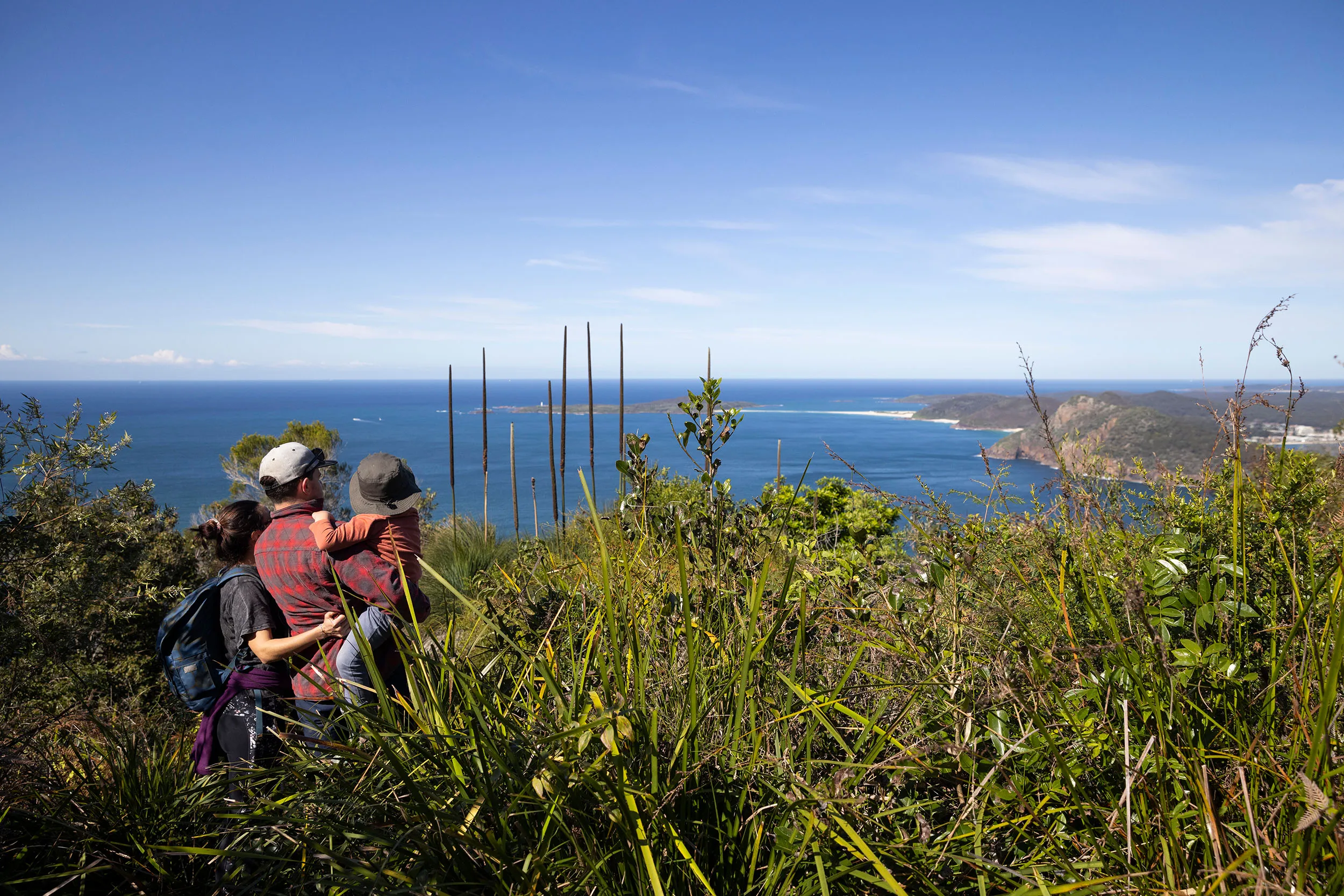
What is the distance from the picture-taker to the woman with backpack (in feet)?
7.09

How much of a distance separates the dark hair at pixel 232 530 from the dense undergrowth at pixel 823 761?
684mm

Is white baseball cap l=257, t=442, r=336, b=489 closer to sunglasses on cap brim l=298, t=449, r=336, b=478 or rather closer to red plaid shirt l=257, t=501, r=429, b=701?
sunglasses on cap brim l=298, t=449, r=336, b=478

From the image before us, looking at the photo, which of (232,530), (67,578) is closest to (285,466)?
(232,530)

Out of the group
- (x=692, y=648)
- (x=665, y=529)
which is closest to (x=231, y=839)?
(x=692, y=648)

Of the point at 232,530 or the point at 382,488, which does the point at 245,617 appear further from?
the point at 382,488

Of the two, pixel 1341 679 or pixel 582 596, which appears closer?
pixel 1341 679

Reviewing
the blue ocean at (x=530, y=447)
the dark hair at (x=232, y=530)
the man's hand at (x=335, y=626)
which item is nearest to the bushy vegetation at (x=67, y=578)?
the dark hair at (x=232, y=530)

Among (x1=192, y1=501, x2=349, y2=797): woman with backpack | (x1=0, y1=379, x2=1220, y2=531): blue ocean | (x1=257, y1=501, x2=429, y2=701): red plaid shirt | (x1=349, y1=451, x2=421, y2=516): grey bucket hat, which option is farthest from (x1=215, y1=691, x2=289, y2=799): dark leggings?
(x1=0, y1=379, x2=1220, y2=531): blue ocean

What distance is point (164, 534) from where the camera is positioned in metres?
6.79

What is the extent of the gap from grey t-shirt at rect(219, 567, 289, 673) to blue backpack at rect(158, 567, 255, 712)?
0.02 meters

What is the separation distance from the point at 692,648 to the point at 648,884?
40cm

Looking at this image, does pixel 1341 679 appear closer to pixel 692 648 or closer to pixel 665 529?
pixel 692 648

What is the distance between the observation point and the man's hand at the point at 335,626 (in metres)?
2.11

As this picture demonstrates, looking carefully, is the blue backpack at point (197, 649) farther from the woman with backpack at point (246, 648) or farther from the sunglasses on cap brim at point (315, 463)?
the sunglasses on cap brim at point (315, 463)
